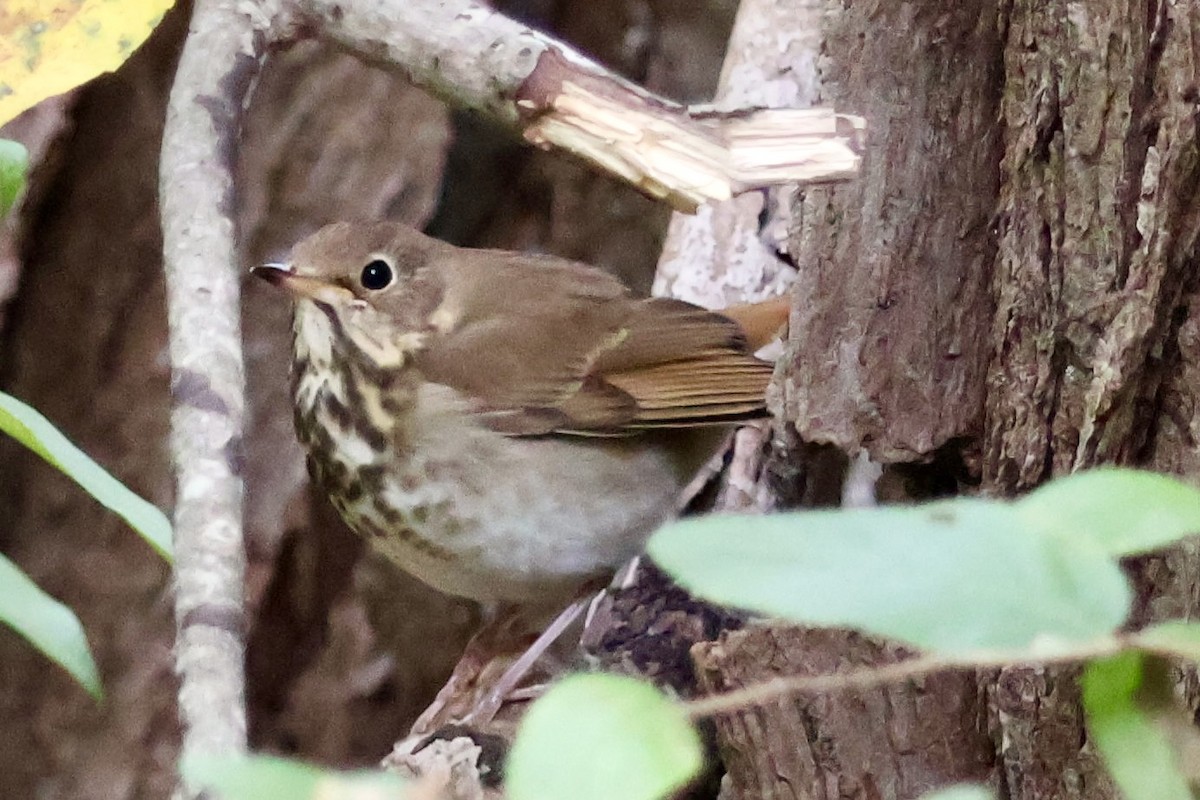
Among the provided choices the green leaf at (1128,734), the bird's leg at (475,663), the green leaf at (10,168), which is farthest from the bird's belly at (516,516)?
the green leaf at (1128,734)

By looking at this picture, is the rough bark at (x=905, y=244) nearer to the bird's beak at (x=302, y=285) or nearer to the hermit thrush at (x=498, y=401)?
the hermit thrush at (x=498, y=401)

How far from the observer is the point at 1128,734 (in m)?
0.71

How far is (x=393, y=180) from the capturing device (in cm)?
280

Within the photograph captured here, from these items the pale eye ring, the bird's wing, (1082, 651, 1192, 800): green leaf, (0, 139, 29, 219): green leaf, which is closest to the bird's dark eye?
the pale eye ring

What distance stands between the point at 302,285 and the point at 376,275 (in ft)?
0.44

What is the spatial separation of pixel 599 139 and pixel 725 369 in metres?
0.90

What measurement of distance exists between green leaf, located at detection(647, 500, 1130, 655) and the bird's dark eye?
1.57 m

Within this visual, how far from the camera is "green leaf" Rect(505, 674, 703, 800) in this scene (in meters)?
0.55

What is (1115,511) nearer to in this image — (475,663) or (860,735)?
(860,735)

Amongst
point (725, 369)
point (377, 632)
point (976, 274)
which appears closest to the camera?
point (976, 274)

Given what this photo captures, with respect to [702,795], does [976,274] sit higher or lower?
higher

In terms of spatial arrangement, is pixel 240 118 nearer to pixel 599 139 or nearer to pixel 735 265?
pixel 599 139

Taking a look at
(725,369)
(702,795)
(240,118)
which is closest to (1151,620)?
(702,795)


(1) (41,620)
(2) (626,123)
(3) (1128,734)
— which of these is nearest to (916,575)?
(3) (1128,734)
